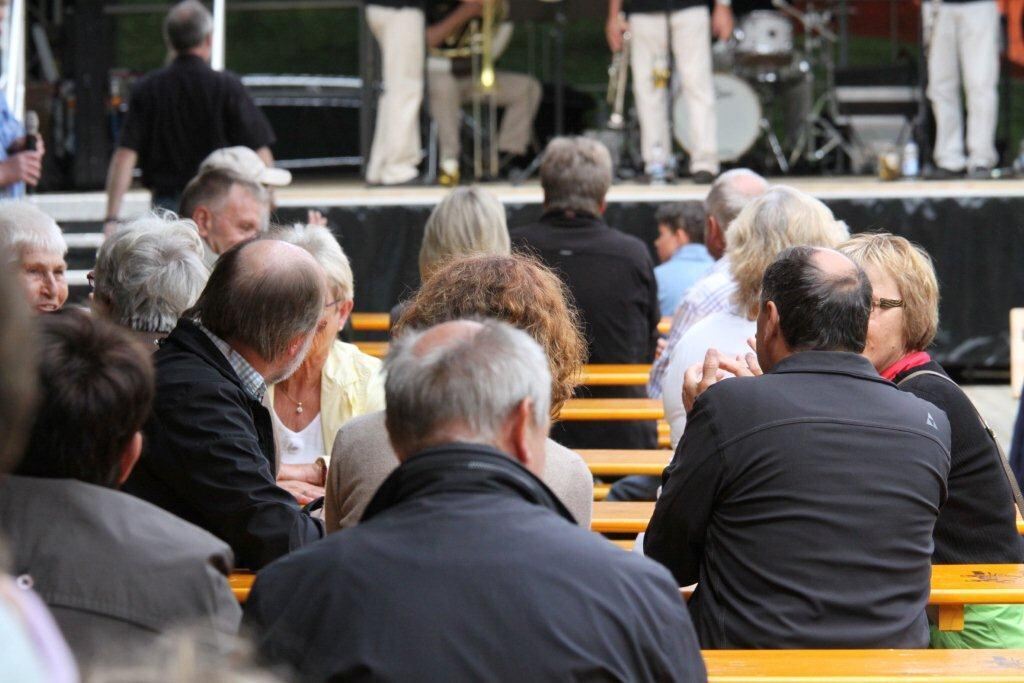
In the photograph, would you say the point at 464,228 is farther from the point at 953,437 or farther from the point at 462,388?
the point at 462,388

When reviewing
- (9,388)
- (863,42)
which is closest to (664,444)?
(9,388)

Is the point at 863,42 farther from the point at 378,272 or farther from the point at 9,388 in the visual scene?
the point at 9,388

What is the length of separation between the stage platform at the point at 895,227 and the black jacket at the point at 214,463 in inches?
197

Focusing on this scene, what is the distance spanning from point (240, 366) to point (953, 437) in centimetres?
133

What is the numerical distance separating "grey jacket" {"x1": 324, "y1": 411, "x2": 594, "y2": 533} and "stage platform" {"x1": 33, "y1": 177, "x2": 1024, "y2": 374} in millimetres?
5205

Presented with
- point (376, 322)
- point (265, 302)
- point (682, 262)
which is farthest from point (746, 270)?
point (376, 322)

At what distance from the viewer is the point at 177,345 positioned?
2605 millimetres

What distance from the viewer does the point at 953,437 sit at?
8.88ft

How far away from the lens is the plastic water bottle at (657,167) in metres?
8.55

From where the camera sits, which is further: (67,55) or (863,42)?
(863,42)

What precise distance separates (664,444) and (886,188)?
3372mm

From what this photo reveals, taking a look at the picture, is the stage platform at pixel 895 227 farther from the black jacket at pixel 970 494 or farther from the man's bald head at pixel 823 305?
the man's bald head at pixel 823 305

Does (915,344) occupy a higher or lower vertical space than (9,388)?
lower

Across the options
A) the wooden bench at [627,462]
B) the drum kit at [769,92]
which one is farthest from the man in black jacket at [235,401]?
the drum kit at [769,92]
